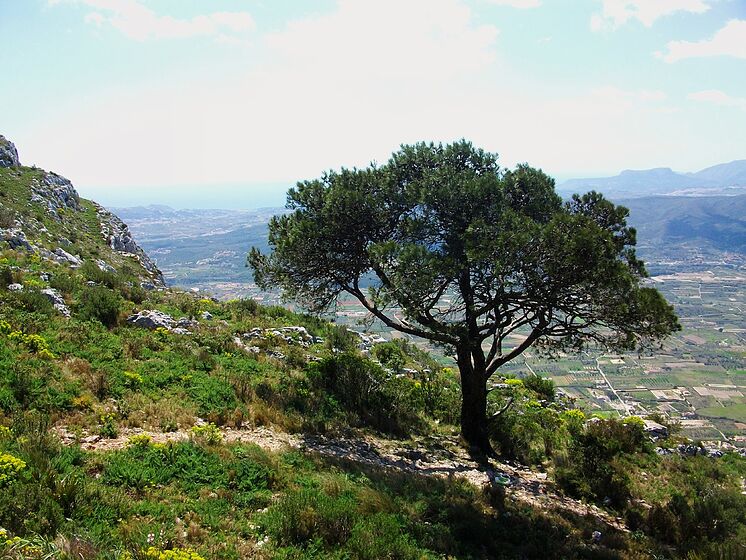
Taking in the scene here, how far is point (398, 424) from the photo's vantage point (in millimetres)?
14812

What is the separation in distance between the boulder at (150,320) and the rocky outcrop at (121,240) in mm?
→ 17293

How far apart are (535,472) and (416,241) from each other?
7996mm

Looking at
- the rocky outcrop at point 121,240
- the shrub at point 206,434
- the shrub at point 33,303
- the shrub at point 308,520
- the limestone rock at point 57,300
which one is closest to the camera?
the shrub at point 308,520

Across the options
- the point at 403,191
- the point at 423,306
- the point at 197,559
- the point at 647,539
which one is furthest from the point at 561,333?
the point at 197,559

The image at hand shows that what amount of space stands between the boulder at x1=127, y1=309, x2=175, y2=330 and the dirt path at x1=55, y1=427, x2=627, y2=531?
721 cm

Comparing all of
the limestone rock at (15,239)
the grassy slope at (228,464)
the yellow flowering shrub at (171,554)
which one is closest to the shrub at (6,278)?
the grassy slope at (228,464)

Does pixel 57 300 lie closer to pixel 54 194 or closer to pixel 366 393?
pixel 366 393

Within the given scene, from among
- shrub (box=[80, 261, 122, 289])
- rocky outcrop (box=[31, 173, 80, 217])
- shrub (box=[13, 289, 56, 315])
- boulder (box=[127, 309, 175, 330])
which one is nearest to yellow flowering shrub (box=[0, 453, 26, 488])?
shrub (box=[13, 289, 56, 315])

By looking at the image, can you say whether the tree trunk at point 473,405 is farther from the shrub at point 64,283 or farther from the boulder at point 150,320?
the shrub at point 64,283

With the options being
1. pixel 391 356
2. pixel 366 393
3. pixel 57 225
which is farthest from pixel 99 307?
pixel 57 225

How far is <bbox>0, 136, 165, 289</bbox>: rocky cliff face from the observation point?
25.1 m

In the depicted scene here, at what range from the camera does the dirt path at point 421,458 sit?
35.5ft

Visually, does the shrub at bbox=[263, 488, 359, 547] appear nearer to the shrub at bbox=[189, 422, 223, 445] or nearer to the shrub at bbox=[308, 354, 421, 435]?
the shrub at bbox=[189, 422, 223, 445]

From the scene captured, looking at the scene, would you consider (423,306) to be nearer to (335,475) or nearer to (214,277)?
(335,475)
